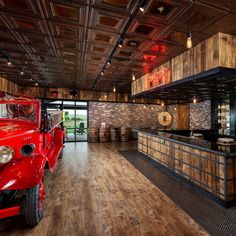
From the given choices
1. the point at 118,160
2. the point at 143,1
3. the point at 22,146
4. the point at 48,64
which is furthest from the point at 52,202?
the point at 48,64

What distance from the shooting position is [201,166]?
3645mm

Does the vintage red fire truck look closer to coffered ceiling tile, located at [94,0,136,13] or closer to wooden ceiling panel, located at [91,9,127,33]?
wooden ceiling panel, located at [91,9,127,33]

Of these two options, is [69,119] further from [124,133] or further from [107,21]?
[107,21]

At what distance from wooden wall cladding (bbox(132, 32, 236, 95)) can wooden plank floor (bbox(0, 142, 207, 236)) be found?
3.04 meters

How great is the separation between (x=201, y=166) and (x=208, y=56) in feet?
8.11

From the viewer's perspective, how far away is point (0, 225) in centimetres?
247

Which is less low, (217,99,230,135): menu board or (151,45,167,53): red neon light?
(151,45,167,53): red neon light

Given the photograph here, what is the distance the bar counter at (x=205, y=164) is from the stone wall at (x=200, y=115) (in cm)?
507

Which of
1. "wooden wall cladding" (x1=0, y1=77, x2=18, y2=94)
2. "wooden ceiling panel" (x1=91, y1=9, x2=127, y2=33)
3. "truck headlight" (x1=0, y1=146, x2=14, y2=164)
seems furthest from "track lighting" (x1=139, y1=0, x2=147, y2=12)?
"wooden wall cladding" (x1=0, y1=77, x2=18, y2=94)

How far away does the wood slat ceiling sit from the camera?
249 centimetres

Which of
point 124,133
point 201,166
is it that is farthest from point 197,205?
point 124,133

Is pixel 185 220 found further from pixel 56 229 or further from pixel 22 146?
pixel 22 146

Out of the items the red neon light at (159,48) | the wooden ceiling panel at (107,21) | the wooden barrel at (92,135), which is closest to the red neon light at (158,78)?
the red neon light at (159,48)

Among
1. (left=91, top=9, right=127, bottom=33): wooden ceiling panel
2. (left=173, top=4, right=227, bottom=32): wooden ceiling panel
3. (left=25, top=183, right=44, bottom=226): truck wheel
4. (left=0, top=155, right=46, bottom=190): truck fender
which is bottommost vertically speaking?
(left=25, top=183, right=44, bottom=226): truck wheel
